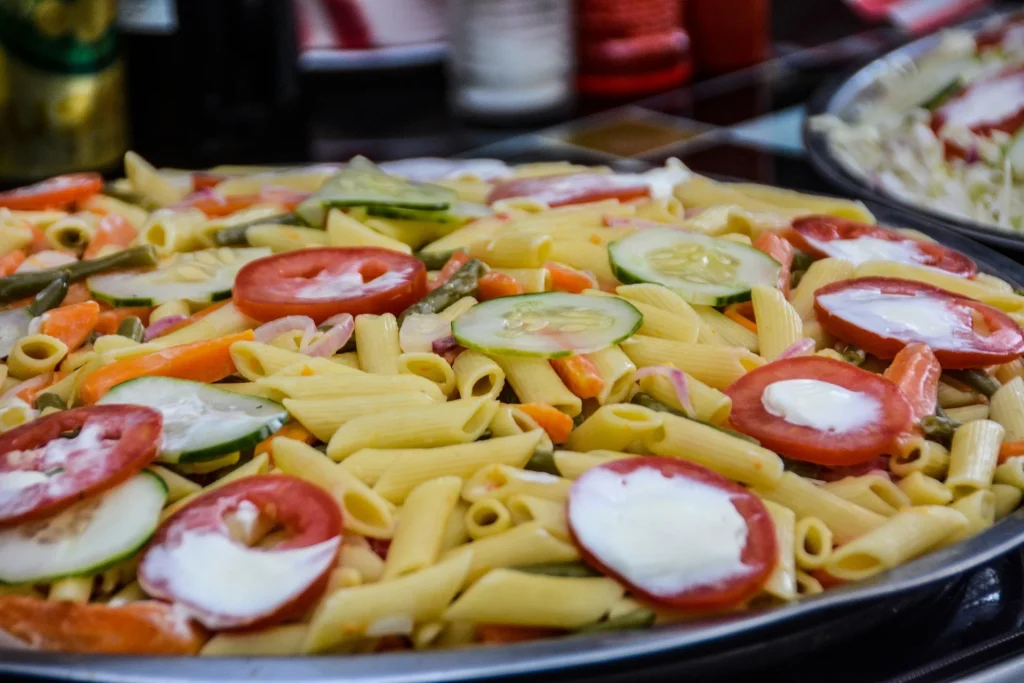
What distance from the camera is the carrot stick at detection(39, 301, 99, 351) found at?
1.38m

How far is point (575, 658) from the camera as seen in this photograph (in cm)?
83

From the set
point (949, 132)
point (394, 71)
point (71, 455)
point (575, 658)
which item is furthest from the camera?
point (394, 71)

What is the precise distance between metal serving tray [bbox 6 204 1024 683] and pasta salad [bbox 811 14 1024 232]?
49.9 inches

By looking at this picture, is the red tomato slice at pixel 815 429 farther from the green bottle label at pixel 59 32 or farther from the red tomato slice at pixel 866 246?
the green bottle label at pixel 59 32

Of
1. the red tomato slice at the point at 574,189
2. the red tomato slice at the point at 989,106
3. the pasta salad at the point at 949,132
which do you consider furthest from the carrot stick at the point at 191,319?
the red tomato slice at the point at 989,106

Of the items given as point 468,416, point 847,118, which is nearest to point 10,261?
point 468,416

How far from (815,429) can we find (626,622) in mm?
335

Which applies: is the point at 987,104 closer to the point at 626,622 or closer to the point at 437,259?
the point at 437,259

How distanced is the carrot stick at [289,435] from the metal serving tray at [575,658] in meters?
0.34

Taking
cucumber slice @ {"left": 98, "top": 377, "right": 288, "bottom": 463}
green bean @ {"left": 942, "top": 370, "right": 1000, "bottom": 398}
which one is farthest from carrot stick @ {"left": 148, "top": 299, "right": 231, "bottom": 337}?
green bean @ {"left": 942, "top": 370, "right": 1000, "bottom": 398}

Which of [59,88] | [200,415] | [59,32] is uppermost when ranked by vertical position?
[59,32]

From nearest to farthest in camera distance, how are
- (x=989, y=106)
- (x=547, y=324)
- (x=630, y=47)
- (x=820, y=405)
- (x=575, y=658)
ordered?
(x=575, y=658), (x=820, y=405), (x=547, y=324), (x=989, y=106), (x=630, y=47)

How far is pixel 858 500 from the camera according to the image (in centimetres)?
112

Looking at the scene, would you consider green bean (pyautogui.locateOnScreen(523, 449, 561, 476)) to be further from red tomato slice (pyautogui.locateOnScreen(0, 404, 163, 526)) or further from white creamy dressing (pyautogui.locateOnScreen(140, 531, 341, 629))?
red tomato slice (pyautogui.locateOnScreen(0, 404, 163, 526))
